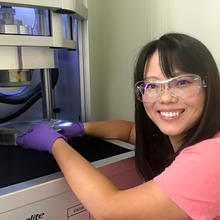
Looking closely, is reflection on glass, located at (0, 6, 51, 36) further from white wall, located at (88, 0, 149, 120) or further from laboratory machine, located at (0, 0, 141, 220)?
white wall, located at (88, 0, 149, 120)

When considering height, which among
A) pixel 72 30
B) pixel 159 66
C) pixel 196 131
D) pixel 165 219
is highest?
pixel 72 30

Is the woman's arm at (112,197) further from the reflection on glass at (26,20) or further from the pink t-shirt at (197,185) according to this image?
the reflection on glass at (26,20)

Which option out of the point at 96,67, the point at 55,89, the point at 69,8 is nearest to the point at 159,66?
the point at 69,8

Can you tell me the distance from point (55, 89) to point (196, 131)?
68 cm

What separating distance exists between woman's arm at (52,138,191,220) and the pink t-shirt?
0.02 meters

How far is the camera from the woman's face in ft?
2.18

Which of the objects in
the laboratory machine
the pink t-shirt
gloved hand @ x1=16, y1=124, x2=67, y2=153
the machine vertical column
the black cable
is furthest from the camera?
the black cable

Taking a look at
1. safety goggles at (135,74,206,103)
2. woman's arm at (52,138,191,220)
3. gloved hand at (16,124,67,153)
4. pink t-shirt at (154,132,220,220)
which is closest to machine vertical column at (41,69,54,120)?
gloved hand at (16,124,67,153)

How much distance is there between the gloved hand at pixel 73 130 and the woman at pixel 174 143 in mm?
121

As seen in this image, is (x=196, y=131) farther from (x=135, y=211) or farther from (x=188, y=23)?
(x=188, y=23)

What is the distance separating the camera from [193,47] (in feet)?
2.21

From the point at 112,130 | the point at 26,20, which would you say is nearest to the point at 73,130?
the point at 112,130

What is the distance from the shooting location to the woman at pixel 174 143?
545 mm

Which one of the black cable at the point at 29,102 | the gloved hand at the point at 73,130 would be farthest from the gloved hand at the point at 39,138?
the black cable at the point at 29,102
